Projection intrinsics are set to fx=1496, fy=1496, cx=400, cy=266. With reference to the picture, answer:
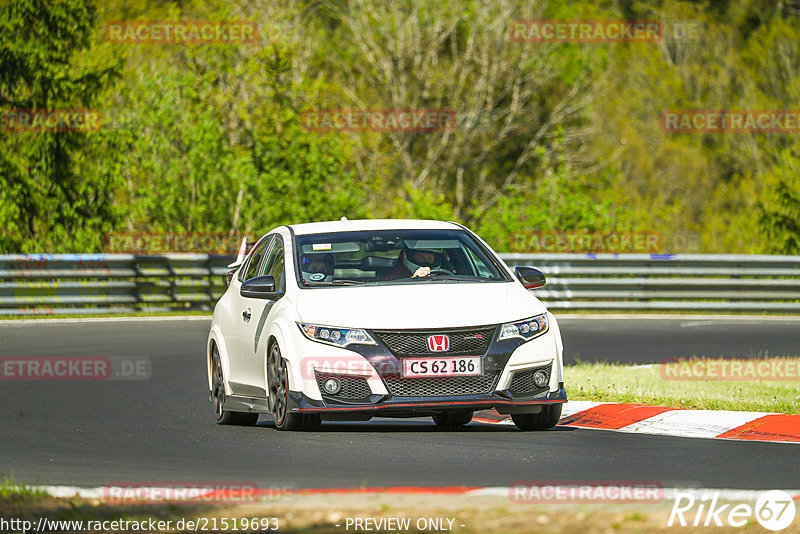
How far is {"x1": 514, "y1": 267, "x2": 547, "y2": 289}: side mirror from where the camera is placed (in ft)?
36.5

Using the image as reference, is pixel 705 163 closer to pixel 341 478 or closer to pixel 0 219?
pixel 0 219

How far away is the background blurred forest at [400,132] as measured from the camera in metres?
29.0

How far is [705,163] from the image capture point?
1973 inches

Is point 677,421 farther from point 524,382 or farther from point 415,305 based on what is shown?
point 415,305

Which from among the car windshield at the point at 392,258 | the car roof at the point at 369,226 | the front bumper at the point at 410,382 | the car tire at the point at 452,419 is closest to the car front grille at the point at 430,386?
the front bumper at the point at 410,382

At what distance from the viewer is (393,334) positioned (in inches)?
389

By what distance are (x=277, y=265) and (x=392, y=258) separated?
979mm

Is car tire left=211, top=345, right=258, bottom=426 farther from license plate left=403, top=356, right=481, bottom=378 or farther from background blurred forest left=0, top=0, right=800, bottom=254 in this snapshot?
background blurred forest left=0, top=0, right=800, bottom=254

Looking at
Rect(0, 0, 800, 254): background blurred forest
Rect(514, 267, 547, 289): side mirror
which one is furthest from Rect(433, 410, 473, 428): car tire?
Rect(0, 0, 800, 254): background blurred forest

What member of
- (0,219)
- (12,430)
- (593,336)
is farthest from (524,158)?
(12,430)

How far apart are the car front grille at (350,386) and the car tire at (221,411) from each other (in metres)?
1.96

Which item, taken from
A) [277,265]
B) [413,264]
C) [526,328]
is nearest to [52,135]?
[277,265]

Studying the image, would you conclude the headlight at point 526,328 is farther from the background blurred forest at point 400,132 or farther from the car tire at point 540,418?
the background blurred forest at point 400,132

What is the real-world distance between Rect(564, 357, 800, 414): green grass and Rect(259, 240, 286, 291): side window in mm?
2915
